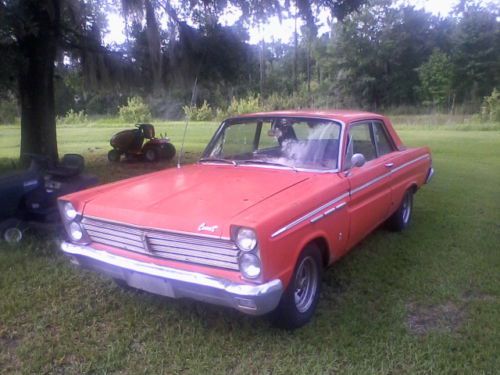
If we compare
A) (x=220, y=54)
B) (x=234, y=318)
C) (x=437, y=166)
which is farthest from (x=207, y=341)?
(x=437, y=166)

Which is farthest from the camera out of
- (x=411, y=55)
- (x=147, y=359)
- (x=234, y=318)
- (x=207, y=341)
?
(x=411, y=55)

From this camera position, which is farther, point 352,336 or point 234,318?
point 234,318

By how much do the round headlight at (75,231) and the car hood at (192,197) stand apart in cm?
20

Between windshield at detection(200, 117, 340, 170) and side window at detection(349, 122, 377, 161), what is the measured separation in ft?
0.83

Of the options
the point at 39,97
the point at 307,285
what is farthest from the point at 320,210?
the point at 39,97

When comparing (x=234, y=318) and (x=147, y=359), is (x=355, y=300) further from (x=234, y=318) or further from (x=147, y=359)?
(x=147, y=359)

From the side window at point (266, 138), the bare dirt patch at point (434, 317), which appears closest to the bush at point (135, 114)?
the side window at point (266, 138)

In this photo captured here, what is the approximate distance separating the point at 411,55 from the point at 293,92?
41.7ft

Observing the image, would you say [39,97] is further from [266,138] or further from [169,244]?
[169,244]

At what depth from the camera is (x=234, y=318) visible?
3.31 m

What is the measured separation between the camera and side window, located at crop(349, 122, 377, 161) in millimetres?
4238

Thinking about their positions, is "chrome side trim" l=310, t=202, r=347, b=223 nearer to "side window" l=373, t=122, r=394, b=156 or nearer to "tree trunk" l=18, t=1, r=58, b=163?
"side window" l=373, t=122, r=394, b=156

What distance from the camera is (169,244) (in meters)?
2.91

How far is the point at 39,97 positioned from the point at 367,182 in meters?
6.50
